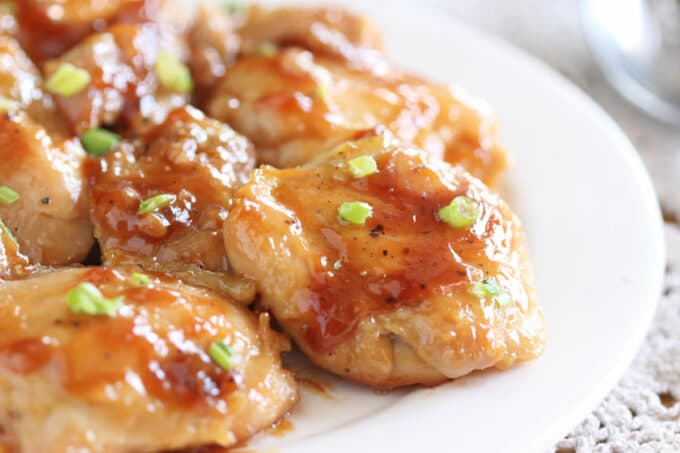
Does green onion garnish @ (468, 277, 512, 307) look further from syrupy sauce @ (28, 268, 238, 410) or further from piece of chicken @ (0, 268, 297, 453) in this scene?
syrupy sauce @ (28, 268, 238, 410)

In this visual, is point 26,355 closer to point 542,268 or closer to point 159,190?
→ point 159,190

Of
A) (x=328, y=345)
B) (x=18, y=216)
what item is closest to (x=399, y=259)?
(x=328, y=345)

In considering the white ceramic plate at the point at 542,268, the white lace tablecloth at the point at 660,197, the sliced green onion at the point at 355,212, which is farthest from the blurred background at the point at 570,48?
the sliced green onion at the point at 355,212

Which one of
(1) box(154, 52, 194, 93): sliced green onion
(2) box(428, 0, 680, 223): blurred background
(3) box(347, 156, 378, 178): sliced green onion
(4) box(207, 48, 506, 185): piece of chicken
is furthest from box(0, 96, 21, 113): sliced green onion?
(2) box(428, 0, 680, 223): blurred background

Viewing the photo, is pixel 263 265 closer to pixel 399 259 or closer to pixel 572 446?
pixel 399 259

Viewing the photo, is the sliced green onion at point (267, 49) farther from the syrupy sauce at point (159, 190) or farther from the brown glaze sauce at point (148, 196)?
the brown glaze sauce at point (148, 196)

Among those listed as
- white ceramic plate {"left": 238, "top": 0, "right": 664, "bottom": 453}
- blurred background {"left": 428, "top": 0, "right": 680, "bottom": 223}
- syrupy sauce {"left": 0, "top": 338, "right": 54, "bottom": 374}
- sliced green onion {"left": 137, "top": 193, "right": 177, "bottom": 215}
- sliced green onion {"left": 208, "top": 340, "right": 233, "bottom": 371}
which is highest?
syrupy sauce {"left": 0, "top": 338, "right": 54, "bottom": 374}

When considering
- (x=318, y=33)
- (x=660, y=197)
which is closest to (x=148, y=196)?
(x=318, y=33)
